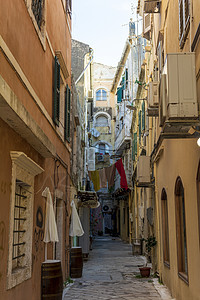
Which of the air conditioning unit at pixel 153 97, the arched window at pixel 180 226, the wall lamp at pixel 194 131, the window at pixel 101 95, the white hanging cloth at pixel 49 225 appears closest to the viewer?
the wall lamp at pixel 194 131

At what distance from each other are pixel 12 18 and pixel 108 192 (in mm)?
36769

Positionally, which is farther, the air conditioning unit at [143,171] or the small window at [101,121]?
the small window at [101,121]

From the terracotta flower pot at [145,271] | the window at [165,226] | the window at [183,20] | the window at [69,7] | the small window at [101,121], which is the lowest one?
the terracotta flower pot at [145,271]

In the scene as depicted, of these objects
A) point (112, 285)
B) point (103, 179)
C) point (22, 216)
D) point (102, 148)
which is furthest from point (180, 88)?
point (102, 148)

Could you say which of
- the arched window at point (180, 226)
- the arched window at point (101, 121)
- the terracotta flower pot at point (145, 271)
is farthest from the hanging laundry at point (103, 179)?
the arched window at point (101, 121)

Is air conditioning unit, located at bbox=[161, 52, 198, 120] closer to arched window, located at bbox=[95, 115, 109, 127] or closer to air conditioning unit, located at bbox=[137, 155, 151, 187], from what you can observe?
air conditioning unit, located at bbox=[137, 155, 151, 187]

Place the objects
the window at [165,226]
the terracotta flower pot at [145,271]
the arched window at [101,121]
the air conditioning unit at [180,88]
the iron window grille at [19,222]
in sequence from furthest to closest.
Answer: the arched window at [101,121]
the terracotta flower pot at [145,271]
the window at [165,226]
the iron window grille at [19,222]
the air conditioning unit at [180,88]

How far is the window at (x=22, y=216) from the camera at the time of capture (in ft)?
19.6

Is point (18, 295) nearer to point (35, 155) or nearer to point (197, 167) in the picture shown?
point (35, 155)

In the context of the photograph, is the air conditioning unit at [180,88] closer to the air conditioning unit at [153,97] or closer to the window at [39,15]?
the window at [39,15]

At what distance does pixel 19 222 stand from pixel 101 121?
3532 cm

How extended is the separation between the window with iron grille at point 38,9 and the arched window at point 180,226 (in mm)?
4369

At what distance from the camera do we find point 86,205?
18719 mm

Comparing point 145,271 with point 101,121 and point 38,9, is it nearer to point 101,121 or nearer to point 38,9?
point 38,9
